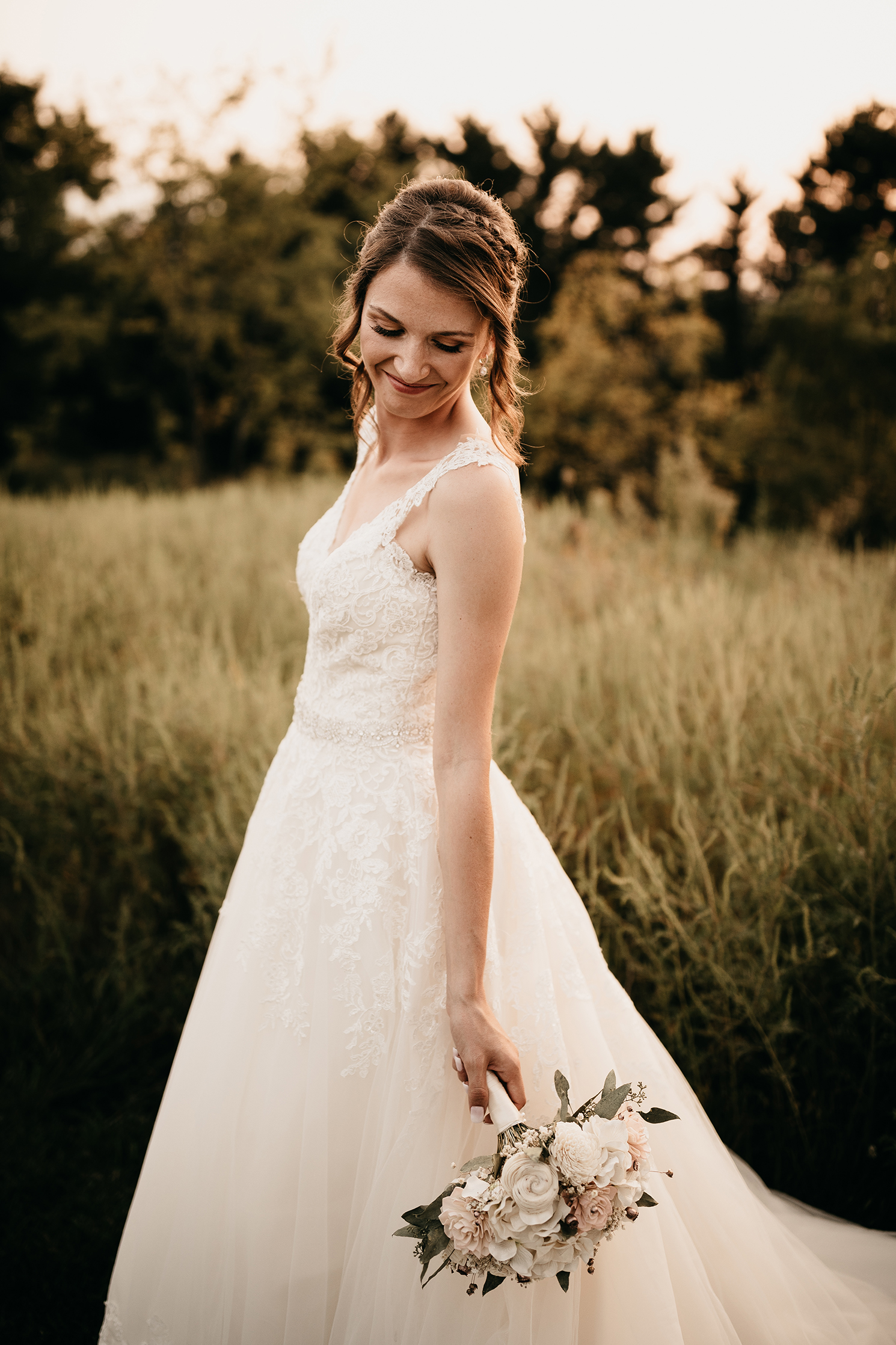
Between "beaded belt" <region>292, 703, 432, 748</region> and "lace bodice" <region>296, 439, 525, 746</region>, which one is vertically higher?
"lace bodice" <region>296, 439, 525, 746</region>

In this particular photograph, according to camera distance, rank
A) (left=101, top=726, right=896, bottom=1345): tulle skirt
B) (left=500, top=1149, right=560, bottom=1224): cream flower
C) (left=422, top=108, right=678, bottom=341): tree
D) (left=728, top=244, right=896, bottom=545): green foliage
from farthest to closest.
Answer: (left=422, top=108, right=678, bottom=341): tree, (left=728, top=244, right=896, bottom=545): green foliage, (left=101, top=726, right=896, bottom=1345): tulle skirt, (left=500, top=1149, right=560, bottom=1224): cream flower

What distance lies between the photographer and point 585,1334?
56.9 inches

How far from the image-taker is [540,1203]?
3.44 feet

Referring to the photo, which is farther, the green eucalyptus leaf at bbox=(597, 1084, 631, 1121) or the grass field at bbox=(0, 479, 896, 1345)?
the grass field at bbox=(0, 479, 896, 1345)

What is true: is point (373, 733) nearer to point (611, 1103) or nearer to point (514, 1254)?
point (611, 1103)

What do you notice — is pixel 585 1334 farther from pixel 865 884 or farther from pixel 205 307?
pixel 205 307

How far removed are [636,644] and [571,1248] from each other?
3.06 metres

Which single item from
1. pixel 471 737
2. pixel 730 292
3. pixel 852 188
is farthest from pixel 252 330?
pixel 471 737

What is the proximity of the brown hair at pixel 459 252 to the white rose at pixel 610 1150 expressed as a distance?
1119 millimetres

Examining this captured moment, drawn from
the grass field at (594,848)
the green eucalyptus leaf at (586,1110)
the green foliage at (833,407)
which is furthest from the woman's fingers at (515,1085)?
the green foliage at (833,407)

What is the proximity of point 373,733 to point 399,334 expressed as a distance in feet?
2.39

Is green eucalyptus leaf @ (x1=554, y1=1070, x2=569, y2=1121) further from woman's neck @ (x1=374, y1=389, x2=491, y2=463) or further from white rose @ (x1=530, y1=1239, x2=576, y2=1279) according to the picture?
woman's neck @ (x1=374, y1=389, x2=491, y2=463)

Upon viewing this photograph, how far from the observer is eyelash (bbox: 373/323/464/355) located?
1493mm

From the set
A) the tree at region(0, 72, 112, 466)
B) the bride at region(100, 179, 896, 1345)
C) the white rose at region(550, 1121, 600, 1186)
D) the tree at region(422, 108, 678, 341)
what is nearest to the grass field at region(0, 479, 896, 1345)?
the bride at region(100, 179, 896, 1345)
